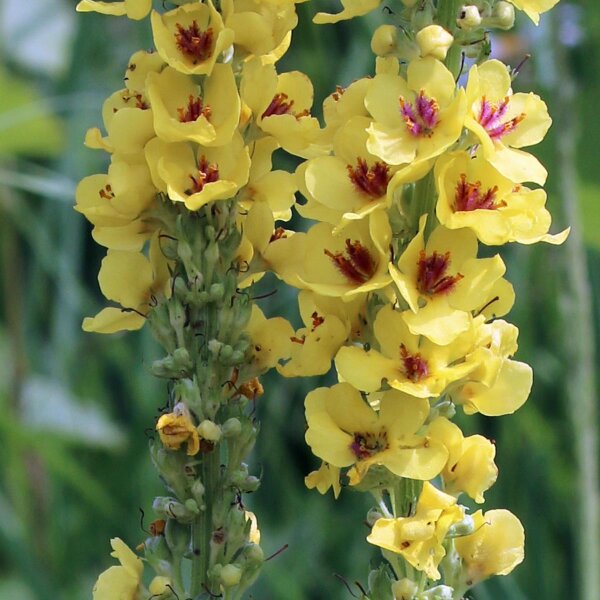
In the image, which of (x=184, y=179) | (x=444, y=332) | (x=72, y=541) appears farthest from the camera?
(x=72, y=541)

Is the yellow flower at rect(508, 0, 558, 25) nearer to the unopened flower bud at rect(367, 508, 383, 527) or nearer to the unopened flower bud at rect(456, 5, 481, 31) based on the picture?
the unopened flower bud at rect(456, 5, 481, 31)

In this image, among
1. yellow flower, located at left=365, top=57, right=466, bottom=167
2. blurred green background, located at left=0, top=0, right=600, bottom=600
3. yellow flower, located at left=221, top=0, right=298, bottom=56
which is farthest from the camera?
blurred green background, located at left=0, top=0, right=600, bottom=600

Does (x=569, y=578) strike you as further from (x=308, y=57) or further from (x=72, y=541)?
(x=308, y=57)

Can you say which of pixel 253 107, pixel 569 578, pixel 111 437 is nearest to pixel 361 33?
pixel 111 437

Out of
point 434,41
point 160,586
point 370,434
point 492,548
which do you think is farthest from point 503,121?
point 160,586

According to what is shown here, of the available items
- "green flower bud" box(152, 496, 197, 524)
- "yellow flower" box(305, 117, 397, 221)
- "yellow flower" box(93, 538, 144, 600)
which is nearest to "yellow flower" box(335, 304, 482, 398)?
"yellow flower" box(305, 117, 397, 221)

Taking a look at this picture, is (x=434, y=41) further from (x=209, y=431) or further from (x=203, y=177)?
(x=209, y=431)

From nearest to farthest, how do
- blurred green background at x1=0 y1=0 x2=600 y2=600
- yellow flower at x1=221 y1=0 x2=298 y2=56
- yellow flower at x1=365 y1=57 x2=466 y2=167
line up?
yellow flower at x1=365 y1=57 x2=466 y2=167, yellow flower at x1=221 y1=0 x2=298 y2=56, blurred green background at x1=0 y1=0 x2=600 y2=600
